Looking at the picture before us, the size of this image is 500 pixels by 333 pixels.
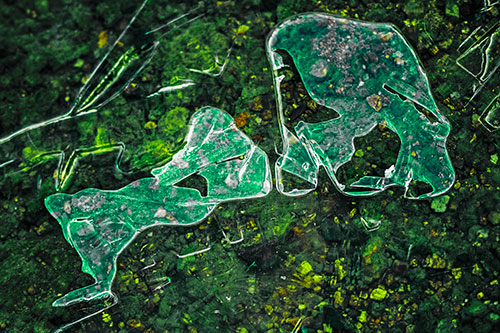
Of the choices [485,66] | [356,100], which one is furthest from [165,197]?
[485,66]

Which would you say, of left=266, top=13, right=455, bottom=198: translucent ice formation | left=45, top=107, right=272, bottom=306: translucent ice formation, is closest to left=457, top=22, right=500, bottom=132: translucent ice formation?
left=266, top=13, right=455, bottom=198: translucent ice formation

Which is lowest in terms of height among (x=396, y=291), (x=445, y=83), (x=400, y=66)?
(x=396, y=291)

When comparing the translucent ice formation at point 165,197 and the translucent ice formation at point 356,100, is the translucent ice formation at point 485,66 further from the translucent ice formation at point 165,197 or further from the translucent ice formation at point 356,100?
the translucent ice formation at point 165,197

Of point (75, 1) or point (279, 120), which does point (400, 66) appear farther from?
point (75, 1)

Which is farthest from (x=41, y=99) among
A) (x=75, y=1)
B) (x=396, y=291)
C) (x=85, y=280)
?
(x=396, y=291)

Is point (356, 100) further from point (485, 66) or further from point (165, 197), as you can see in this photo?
point (165, 197)

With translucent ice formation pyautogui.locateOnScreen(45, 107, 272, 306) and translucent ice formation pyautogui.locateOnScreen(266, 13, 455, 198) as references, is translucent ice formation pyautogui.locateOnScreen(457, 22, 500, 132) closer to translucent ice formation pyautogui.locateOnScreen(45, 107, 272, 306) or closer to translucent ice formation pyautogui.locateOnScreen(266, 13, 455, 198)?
translucent ice formation pyautogui.locateOnScreen(266, 13, 455, 198)
